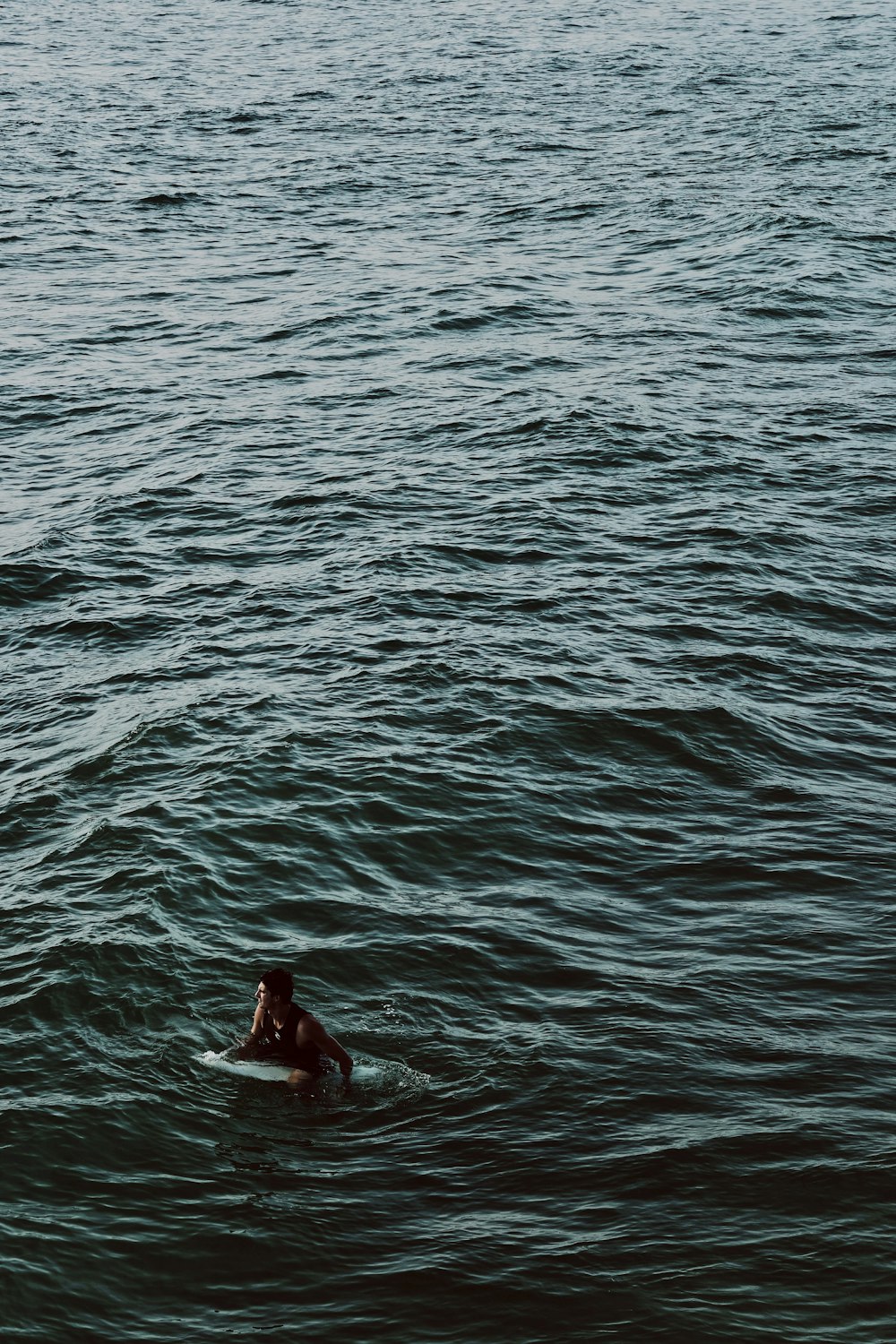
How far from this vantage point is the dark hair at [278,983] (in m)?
13.7

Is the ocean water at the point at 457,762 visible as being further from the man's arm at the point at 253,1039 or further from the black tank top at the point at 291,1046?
the black tank top at the point at 291,1046

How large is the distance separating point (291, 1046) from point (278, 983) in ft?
1.99

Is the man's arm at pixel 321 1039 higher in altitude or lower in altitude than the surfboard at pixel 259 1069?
higher

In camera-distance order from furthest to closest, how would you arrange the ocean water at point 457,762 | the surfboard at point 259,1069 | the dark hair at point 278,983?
the surfboard at point 259,1069
the dark hair at point 278,983
the ocean water at point 457,762

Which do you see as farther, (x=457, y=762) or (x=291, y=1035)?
(x=457, y=762)

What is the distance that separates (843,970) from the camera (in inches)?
605

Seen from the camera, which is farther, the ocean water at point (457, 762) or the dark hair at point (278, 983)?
the dark hair at point (278, 983)

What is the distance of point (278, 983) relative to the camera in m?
13.7

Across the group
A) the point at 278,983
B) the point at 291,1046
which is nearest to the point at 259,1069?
the point at 291,1046

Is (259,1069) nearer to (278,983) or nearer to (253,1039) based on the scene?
(253,1039)

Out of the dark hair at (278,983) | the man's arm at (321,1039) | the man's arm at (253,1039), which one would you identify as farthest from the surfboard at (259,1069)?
the dark hair at (278,983)

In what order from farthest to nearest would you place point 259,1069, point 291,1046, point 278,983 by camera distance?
point 259,1069 < point 291,1046 < point 278,983

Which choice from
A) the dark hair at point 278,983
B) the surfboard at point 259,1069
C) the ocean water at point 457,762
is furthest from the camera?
the surfboard at point 259,1069

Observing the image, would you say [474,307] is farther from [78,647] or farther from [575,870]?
[575,870]
